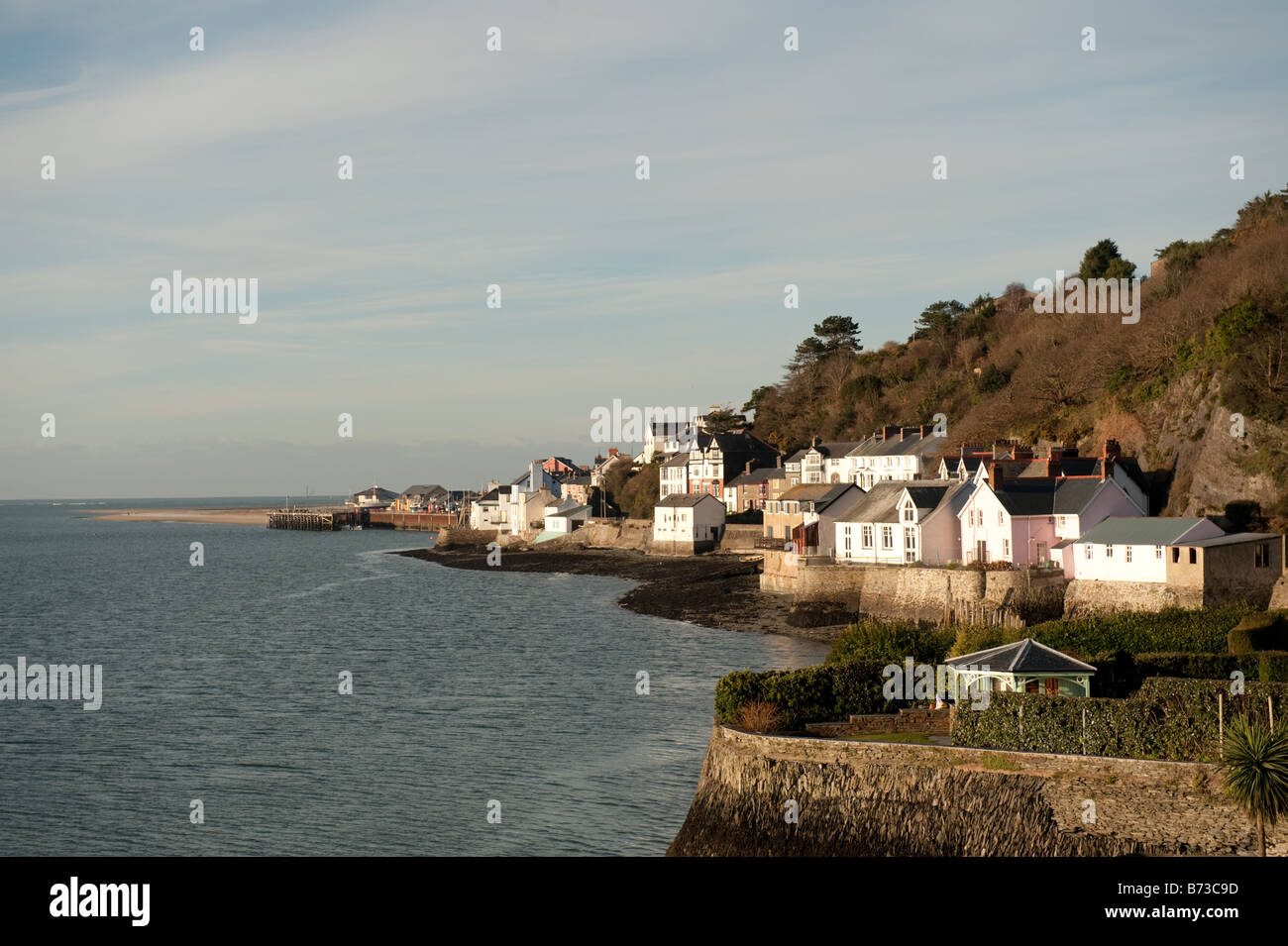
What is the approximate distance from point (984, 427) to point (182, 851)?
209ft

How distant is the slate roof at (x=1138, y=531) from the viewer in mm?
46094

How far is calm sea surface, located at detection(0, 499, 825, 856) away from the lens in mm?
27625

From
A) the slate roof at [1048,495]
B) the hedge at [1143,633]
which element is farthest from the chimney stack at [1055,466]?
the hedge at [1143,633]

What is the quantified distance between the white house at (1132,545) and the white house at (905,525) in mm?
10086

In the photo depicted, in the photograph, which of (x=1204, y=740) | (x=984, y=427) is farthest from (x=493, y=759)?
(x=984, y=427)

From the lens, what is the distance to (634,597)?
76750 millimetres

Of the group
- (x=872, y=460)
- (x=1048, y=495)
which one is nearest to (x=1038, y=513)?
(x=1048, y=495)

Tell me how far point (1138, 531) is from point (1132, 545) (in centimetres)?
82

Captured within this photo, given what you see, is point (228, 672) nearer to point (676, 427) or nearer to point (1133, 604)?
point (1133, 604)

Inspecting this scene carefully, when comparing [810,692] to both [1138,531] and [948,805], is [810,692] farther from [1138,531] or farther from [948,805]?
[1138,531]

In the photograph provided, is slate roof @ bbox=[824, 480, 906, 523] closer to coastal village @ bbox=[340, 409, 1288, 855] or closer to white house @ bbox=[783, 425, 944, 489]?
coastal village @ bbox=[340, 409, 1288, 855]

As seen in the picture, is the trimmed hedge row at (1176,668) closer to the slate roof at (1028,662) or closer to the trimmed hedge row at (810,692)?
the slate roof at (1028,662)

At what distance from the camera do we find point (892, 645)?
34406 mm

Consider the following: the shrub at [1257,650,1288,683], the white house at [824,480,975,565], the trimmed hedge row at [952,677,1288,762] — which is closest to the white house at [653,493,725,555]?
the white house at [824,480,975,565]
